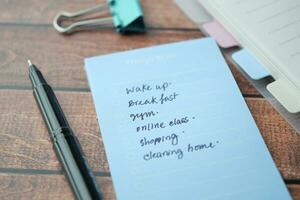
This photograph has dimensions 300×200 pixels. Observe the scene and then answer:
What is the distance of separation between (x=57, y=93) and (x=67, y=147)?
12 cm

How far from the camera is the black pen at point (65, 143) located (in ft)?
1.59

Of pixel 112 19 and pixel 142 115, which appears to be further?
pixel 112 19

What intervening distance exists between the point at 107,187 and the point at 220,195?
14 cm

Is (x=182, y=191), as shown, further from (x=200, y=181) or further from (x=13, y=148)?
(x=13, y=148)

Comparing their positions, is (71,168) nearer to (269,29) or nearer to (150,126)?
(150,126)

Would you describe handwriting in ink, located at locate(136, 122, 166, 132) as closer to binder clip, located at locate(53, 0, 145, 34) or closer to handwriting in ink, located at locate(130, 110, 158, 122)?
handwriting in ink, located at locate(130, 110, 158, 122)

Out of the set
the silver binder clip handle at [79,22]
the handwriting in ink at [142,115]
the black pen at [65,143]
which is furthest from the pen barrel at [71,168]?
the silver binder clip handle at [79,22]

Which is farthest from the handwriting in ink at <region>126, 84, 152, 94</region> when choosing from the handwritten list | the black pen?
the black pen

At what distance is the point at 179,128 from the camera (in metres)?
0.56

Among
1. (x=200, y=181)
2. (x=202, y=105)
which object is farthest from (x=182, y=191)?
(x=202, y=105)

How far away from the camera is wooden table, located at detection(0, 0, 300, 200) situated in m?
0.52

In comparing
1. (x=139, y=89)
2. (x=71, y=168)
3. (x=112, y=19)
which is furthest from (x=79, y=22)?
(x=71, y=168)

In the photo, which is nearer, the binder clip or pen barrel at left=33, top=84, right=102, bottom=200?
pen barrel at left=33, top=84, right=102, bottom=200

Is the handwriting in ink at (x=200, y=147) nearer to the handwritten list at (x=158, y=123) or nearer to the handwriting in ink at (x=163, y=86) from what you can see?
the handwritten list at (x=158, y=123)
